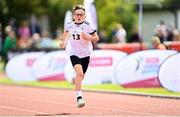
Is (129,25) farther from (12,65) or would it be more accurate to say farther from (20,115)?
(20,115)

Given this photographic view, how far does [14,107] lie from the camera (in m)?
16.6

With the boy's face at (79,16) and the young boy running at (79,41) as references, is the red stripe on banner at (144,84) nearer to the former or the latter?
the young boy running at (79,41)

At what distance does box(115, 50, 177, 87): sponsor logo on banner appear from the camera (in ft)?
70.0

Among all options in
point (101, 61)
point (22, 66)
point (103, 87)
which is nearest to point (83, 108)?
point (103, 87)

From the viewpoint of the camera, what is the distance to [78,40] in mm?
15438

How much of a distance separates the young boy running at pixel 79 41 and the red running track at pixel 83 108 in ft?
2.42

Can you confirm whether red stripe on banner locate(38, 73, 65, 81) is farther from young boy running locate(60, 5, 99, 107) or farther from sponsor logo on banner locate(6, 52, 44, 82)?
young boy running locate(60, 5, 99, 107)

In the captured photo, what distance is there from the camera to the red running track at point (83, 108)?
14930 mm

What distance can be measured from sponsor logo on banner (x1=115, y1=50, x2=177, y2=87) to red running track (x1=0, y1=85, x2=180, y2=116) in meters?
1.40

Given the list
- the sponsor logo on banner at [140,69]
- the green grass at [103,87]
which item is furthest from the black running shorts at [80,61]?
the sponsor logo on banner at [140,69]

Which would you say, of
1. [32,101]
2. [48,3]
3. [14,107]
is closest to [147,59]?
[32,101]

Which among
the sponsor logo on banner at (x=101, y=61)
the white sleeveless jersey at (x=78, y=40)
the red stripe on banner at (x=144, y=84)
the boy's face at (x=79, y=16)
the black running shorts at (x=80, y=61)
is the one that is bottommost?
the red stripe on banner at (x=144, y=84)

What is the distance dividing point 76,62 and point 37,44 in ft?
64.1

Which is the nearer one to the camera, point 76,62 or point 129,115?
point 129,115
